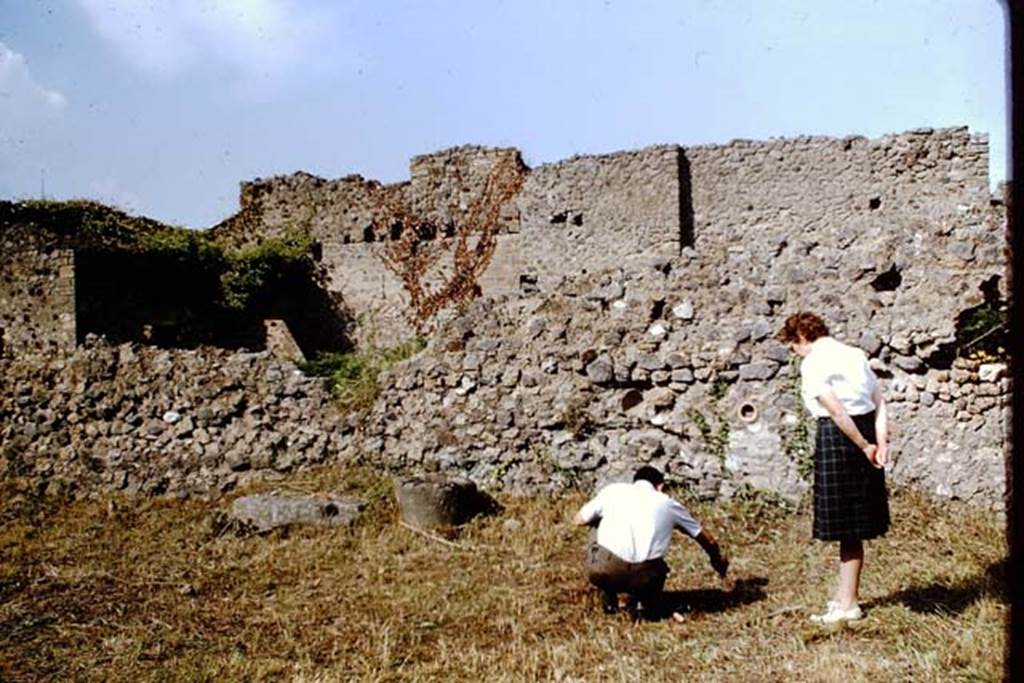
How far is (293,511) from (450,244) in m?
10.5

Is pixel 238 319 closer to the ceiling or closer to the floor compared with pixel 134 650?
closer to the ceiling

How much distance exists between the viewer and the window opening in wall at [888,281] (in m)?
7.86

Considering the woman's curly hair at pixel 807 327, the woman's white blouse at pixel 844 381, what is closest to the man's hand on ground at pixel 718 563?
the woman's white blouse at pixel 844 381

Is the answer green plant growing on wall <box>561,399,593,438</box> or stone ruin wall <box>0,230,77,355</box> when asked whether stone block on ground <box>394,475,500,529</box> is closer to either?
green plant growing on wall <box>561,399,593,438</box>

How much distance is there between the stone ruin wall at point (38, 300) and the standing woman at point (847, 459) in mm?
13106

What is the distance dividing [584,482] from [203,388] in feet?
14.6

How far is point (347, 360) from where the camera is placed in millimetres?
12430

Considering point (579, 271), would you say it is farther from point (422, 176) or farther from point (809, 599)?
point (809, 599)

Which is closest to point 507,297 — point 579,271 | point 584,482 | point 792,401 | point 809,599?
point 584,482

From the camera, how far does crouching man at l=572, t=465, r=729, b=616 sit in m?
5.54

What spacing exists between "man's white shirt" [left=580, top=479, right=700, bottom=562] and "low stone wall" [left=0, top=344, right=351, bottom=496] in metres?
4.47

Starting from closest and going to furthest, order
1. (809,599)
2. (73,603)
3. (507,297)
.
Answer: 1. (809,599)
2. (73,603)
3. (507,297)

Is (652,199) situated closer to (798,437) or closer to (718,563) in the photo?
(798,437)

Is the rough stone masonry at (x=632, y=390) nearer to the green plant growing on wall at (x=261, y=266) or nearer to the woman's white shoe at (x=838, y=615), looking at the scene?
the woman's white shoe at (x=838, y=615)
